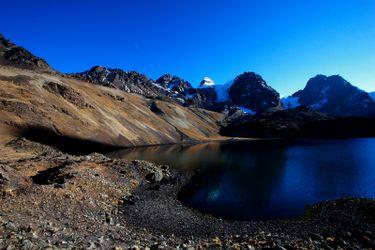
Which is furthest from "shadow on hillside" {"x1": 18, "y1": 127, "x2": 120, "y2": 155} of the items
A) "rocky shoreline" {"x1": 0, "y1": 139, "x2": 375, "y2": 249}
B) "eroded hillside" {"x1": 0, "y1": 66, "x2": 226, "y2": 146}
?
"rocky shoreline" {"x1": 0, "y1": 139, "x2": 375, "y2": 249}

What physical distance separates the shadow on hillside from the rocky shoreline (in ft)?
168

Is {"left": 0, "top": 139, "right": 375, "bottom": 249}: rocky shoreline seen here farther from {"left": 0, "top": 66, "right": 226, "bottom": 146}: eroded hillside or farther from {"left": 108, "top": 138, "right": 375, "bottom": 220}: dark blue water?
{"left": 0, "top": 66, "right": 226, "bottom": 146}: eroded hillside

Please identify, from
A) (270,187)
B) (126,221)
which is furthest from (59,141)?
(126,221)

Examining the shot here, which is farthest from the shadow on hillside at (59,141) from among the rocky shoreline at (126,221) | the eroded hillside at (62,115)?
the rocky shoreline at (126,221)

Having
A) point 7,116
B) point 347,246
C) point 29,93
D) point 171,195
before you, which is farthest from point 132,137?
point 347,246

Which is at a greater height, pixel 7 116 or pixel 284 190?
pixel 7 116

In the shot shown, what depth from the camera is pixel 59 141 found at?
107000 mm

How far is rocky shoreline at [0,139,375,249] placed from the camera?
23031 mm

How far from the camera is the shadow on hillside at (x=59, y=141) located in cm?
10019

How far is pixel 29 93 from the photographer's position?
407 ft

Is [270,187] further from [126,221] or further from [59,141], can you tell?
[59,141]

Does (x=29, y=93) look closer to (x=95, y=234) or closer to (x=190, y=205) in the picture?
(x=190, y=205)

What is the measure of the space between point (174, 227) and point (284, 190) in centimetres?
3043

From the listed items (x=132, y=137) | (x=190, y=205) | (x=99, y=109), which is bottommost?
(x=190, y=205)
